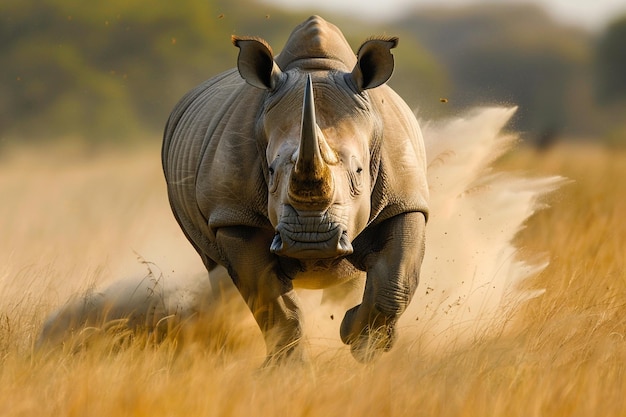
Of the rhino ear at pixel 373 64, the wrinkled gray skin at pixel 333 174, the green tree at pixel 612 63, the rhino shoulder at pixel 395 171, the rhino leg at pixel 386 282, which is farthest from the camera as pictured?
the green tree at pixel 612 63

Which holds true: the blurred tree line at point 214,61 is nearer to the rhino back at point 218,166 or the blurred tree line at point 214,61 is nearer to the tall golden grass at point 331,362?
the tall golden grass at point 331,362

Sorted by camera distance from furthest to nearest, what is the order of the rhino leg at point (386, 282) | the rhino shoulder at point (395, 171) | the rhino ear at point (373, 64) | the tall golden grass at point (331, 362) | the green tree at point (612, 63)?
the green tree at point (612, 63)
the rhino shoulder at point (395, 171)
the rhino leg at point (386, 282)
the rhino ear at point (373, 64)
the tall golden grass at point (331, 362)

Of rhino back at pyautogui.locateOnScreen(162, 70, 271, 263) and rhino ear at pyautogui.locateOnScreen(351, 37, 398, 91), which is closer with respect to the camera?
rhino ear at pyautogui.locateOnScreen(351, 37, 398, 91)

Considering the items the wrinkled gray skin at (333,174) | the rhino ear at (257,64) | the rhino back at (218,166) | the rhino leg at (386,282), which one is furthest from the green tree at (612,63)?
the rhino ear at (257,64)

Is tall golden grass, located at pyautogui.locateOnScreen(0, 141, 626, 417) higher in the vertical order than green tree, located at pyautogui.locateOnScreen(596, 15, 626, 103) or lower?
higher

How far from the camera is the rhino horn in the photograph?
691 cm

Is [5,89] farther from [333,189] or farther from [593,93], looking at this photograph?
[333,189]

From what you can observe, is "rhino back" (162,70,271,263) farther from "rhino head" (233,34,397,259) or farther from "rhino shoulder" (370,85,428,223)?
"rhino shoulder" (370,85,428,223)

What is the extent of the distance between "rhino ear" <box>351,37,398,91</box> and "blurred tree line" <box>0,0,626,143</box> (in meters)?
2.95

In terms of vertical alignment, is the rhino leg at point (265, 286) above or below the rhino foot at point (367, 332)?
above

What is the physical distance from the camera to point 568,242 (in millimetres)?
11727

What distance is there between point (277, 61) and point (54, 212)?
394 inches

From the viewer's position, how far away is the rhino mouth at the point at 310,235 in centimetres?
696

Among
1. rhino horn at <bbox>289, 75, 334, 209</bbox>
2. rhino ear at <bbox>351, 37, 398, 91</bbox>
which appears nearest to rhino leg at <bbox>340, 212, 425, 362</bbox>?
rhino ear at <bbox>351, 37, 398, 91</bbox>
